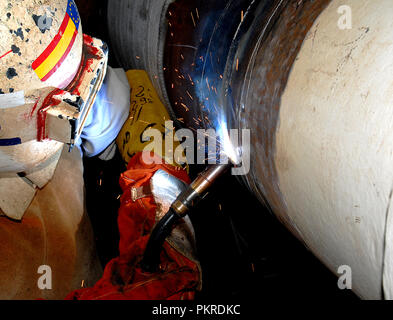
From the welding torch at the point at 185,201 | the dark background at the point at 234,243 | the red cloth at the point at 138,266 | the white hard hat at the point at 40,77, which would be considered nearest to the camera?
the white hard hat at the point at 40,77

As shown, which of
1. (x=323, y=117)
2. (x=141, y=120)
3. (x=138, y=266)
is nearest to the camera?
(x=323, y=117)

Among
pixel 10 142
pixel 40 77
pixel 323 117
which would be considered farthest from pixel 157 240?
pixel 323 117

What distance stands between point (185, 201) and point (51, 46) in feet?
2.77

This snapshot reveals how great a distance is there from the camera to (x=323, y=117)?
2.53 ft

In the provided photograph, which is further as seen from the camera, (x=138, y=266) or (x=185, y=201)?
(x=138, y=266)

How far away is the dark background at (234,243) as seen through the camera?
2.09 metres

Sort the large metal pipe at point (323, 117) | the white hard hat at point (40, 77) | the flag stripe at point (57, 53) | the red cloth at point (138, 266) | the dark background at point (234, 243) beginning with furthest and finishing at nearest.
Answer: the dark background at point (234, 243) → the red cloth at point (138, 266) → the flag stripe at point (57, 53) → the white hard hat at point (40, 77) → the large metal pipe at point (323, 117)

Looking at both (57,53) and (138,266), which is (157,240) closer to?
(138,266)

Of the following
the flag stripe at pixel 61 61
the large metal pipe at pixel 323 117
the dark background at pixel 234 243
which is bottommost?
the dark background at pixel 234 243

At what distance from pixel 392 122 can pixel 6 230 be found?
193cm

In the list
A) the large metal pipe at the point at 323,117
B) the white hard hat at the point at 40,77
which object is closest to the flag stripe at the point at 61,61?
the white hard hat at the point at 40,77

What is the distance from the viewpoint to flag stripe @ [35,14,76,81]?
1.26 m

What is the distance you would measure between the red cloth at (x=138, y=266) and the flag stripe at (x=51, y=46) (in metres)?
0.90

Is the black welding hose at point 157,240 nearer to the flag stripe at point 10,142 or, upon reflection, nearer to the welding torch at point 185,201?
the welding torch at point 185,201
